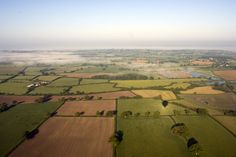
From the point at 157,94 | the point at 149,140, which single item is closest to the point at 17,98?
the point at 157,94

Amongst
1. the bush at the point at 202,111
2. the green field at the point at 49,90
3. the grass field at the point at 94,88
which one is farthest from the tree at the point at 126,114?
the green field at the point at 49,90

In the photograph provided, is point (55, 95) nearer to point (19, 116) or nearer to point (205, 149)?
point (19, 116)

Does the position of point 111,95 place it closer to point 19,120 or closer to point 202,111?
point 202,111

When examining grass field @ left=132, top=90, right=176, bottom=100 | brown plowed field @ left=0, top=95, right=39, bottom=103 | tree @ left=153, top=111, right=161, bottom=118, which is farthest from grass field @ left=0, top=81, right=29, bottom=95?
tree @ left=153, top=111, right=161, bottom=118

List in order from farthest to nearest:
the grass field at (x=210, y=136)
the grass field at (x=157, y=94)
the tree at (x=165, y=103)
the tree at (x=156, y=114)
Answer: the grass field at (x=157, y=94)
the tree at (x=165, y=103)
the tree at (x=156, y=114)
the grass field at (x=210, y=136)

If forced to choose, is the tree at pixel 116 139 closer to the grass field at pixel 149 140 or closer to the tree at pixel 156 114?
the grass field at pixel 149 140

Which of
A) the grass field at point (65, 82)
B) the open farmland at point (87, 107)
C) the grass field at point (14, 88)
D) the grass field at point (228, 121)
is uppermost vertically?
the grass field at point (228, 121)

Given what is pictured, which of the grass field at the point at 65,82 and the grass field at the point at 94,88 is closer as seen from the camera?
the grass field at the point at 94,88

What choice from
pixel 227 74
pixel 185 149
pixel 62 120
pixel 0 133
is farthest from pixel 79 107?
pixel 227 74
